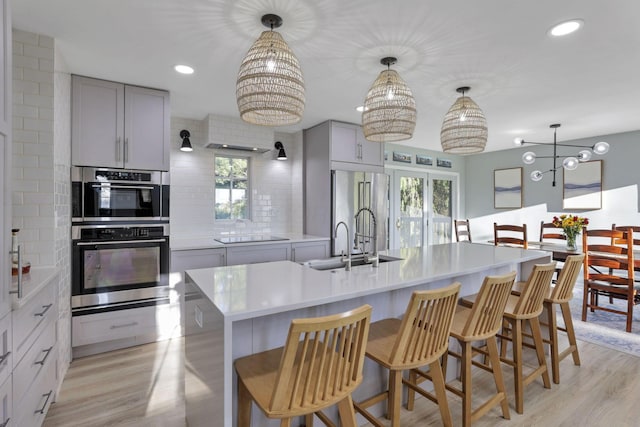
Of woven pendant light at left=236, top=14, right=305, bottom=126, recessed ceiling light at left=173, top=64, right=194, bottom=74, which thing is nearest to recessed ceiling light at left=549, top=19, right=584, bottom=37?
woven pendant light at left=236, top=14, right=305, bottom=126

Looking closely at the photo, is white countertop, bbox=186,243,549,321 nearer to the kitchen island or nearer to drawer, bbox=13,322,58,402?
the kitchen island

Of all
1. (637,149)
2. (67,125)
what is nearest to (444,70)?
(67,125)

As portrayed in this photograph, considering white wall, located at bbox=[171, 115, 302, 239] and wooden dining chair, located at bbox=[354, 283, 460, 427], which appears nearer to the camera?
wooden dining chair, located at bbox=[354, 283, 460, 427]

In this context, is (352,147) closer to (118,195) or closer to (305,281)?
(118,195)

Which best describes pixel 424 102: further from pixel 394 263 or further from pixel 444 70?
pixel 394 263

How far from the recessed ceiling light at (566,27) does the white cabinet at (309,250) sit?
9.83 feet

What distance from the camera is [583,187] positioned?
5336mm

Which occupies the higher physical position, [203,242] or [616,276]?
[203,242]

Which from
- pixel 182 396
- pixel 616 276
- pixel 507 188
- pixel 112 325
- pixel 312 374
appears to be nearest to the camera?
pixel 312 374

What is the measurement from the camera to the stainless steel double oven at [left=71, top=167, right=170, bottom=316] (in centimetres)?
286

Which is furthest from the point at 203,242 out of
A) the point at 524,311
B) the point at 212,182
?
the point at 524,311

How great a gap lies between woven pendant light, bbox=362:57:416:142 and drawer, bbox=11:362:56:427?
2.48 m

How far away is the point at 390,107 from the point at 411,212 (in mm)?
4433

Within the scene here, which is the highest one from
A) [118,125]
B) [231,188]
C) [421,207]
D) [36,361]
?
[118,125]
